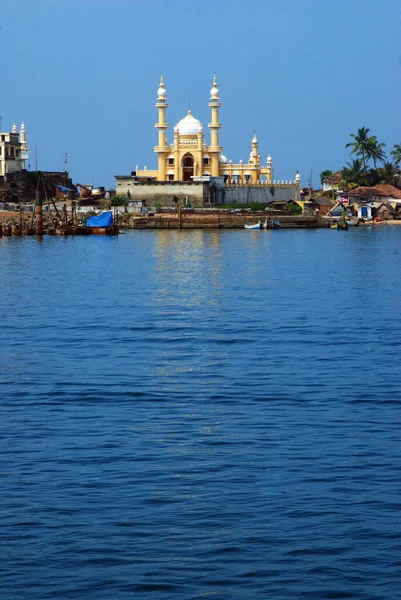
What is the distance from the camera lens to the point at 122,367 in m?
25.8

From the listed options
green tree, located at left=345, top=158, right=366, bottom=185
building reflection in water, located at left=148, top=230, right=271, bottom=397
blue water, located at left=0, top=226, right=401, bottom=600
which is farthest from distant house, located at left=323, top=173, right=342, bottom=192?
blue water, located at left=0, top=226, right=401, bottom=600

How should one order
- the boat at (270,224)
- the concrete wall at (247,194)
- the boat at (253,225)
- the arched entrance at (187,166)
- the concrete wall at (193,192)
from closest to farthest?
the boat at (253,225) < the boat at (270,224) < the concrete wall at (193,192) < the concrete wall at (247,194) < the arched entrance at (187,166)

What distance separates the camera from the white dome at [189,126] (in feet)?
470

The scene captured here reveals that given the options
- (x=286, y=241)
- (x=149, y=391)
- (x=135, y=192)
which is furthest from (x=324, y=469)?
(x=135, y=192)

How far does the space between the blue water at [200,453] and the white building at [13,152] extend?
9897 centimetres

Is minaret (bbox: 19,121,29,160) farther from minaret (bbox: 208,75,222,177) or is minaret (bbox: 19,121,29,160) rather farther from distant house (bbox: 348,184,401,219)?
distant house (bbox: 348,184,401,219)

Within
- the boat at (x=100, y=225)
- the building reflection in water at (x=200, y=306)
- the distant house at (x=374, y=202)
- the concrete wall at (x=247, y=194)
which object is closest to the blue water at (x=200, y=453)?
the building reflection in water at (x=200, y=306)

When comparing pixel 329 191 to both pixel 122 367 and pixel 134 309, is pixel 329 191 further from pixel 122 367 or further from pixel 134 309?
pixel 122 367

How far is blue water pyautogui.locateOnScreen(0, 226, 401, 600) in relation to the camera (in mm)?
12266

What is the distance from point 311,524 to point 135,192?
4950 inches

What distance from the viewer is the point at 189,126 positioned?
14388 centimetres

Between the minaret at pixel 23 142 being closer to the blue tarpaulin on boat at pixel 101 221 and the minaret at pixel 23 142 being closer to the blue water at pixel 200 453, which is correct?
the blue tarpaulin on boat at pixel 101 221

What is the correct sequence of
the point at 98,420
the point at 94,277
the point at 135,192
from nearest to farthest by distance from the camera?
the point at 98,420 < the point at 94,277 < the point at 135,192

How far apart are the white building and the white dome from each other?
19973 mm
